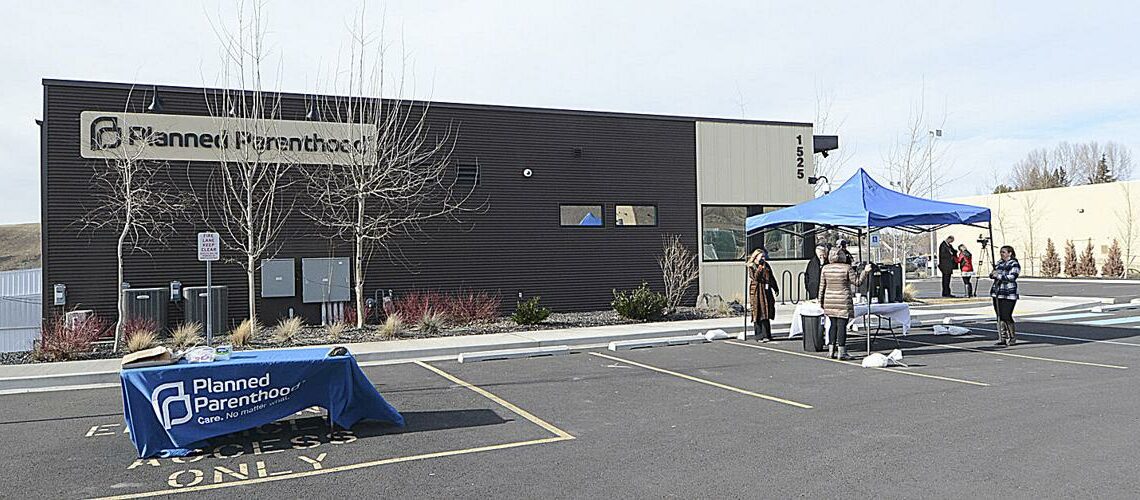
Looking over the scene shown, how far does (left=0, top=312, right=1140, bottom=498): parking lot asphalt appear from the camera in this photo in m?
6.43

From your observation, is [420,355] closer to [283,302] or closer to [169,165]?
[283,302]

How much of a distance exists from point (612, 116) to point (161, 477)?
16.5 metres

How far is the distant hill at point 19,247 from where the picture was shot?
218 feet

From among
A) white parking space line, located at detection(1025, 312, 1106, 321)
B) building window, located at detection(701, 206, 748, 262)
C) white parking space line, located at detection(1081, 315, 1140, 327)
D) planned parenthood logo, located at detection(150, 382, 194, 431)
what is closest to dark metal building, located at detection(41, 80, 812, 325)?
building window, located at detection(701, 206, 748, 262)

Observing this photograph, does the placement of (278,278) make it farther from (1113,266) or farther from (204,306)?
(1113,266)

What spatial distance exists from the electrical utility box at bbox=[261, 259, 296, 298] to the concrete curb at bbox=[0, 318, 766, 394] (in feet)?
12.9

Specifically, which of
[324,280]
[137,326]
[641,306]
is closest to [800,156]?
[641,306]

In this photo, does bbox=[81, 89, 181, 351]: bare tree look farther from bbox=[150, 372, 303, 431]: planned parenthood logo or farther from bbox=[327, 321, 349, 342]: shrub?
bbox=[150, 372, 303, 431]: planned parenthood logo

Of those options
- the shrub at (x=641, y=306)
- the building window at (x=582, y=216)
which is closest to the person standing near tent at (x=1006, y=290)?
the shrub at (x=641, y=306)

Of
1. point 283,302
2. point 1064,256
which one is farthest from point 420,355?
point 1064,256

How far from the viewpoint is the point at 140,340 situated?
14.8 m

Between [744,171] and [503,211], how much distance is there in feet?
22.6

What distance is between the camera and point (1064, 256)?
143ft

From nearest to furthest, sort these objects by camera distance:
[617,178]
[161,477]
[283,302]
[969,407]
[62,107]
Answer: [161,477] < [969,407] < [62,107] < [283,302] < [617,178]
